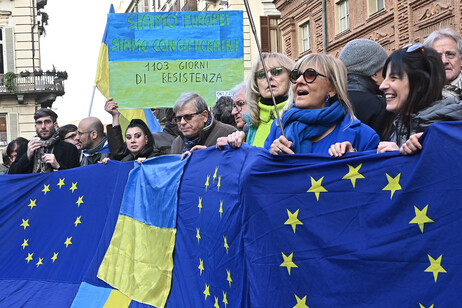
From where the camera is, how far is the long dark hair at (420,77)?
399cm

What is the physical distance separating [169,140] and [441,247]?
17.7 ft

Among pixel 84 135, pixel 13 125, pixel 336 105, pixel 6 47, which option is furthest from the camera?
pixel 13 125

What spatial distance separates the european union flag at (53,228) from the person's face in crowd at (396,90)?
3477 millimetres

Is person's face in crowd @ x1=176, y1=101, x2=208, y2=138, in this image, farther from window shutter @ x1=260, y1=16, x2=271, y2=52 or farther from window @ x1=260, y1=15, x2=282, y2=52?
window @ x1=260, y1=15, x2=282, y2=52

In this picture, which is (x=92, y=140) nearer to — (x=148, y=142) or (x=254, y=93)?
(x=148, y=142)

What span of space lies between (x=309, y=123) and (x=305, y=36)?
878 inches

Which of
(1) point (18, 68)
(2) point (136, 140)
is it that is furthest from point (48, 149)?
(1) point (18, 68)

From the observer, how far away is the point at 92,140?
868 centimetres

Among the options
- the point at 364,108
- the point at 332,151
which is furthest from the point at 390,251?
the point at 364,108

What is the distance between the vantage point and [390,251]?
3662 mm

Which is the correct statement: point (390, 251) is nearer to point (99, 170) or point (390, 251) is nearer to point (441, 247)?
point (441, 247)

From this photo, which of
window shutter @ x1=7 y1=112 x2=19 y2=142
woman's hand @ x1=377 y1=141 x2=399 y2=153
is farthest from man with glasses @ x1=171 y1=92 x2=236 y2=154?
Result: window shutter @ x1=7 y1=112 x2=19 y2=142

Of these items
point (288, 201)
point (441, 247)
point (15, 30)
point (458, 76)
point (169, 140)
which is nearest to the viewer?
point (441, 247)

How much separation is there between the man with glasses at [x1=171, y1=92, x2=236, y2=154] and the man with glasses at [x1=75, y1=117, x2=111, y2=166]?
7.05 ft
